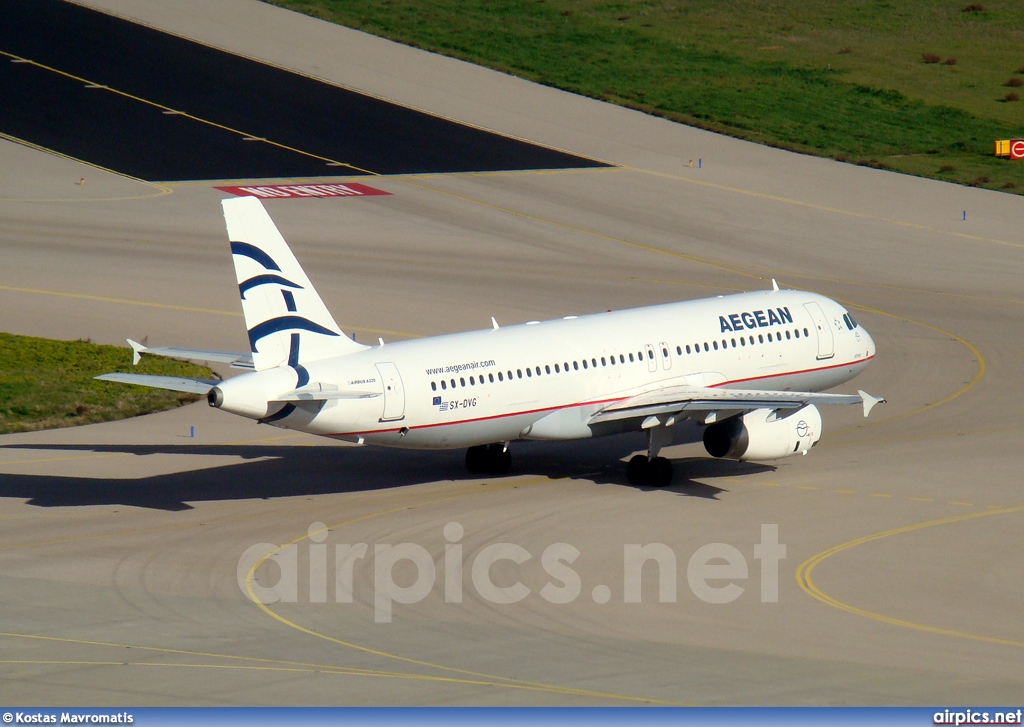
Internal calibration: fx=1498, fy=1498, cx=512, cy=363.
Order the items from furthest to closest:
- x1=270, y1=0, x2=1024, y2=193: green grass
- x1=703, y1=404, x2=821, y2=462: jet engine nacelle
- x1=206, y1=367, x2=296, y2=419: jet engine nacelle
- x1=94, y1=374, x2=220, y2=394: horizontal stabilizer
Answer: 1. x1=270, y1=0, x2=1024, y2=193: green grass
2. x1=703, y1=404, x2=821, y2=462: jet engine nacelle
3. x1=94, y1=374, x2=220, y2=394: horizontal stabilizer
4. x1=206, y1=367, x2=296, y2=419: jet engine nacelle

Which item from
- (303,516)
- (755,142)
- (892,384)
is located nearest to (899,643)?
(303,516)

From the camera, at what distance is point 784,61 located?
108 metres

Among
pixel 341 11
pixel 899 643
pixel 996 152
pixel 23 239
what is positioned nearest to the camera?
pixel 899 643

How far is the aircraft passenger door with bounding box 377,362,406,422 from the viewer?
126 ft

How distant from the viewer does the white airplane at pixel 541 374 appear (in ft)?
122

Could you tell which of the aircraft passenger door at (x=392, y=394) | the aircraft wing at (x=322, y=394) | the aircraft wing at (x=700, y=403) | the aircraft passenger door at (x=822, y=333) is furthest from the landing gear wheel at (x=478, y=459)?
the aircraft passenger door at (x=822, y=333)

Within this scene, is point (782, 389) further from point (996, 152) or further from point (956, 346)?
point (996, 152)

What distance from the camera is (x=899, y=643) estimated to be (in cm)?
2916

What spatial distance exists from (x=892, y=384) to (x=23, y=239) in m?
41.7

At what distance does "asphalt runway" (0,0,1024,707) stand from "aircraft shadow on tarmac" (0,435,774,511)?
0.16 meters

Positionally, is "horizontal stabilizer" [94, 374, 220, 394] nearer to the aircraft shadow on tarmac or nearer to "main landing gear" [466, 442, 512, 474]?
the aircraft shadow on tarmac

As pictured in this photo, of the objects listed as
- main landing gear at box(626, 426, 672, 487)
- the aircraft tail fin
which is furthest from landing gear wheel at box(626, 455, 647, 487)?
the aircraft tail fin

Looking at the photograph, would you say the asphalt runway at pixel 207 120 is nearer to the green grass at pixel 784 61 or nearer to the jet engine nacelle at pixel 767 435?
the green grass at pixel 784 61

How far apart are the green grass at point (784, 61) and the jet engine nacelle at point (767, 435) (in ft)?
166
